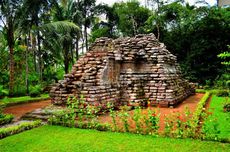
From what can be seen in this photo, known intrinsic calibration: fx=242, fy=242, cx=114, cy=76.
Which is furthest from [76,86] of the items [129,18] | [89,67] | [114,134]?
[129,18]

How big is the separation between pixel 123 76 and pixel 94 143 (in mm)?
5883

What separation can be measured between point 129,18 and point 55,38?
52.8 ft

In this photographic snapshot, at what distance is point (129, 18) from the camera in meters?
32.7

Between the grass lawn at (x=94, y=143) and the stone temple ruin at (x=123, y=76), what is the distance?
2.89 m

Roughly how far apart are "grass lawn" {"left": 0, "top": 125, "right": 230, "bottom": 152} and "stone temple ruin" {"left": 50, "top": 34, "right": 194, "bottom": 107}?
9.48ft

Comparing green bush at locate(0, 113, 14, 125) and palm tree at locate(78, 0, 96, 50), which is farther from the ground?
palm tree at locate(78, 0, 96, 50)

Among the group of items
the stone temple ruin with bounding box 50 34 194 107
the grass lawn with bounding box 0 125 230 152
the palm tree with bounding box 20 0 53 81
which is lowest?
the grass lawn with bounding box 0 125 230 152

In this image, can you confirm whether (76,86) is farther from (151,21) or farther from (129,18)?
(129,18)

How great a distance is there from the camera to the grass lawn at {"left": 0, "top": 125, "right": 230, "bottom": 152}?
473 cm

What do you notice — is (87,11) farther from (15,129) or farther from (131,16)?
(15,129)

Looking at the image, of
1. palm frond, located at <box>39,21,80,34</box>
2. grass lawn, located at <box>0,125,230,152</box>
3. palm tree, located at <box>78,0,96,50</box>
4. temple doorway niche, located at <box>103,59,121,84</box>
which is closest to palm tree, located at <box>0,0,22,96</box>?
palm frond, located at <box>39,21,80,34</box>

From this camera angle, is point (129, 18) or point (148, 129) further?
point (129, 18)

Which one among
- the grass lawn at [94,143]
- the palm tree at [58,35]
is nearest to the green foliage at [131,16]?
the palm tree at [58,35]

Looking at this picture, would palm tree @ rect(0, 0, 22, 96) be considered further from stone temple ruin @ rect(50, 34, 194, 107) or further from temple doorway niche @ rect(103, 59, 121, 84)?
temple doorway niche @ rect(103, 59, 121, 84)
